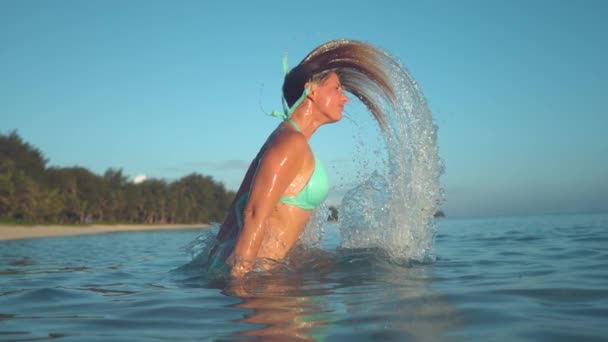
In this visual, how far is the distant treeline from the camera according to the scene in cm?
3687

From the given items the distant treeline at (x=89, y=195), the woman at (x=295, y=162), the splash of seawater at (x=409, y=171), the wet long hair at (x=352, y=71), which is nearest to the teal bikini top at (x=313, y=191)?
the woman at (x=295, y=162)

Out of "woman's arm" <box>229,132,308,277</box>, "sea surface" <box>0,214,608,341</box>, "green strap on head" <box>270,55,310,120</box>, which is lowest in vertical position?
"sea surface" <box>0,214,608,341</box>

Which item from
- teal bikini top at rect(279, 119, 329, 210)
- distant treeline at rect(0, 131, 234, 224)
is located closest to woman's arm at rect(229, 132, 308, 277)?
teal bikini top at rect(279, 119, 329, 210)

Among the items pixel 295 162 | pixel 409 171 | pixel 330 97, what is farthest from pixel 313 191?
pixel 409 171

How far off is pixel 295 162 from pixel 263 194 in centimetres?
41

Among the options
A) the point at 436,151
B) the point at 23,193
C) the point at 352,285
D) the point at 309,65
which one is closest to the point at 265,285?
the point at 352,285

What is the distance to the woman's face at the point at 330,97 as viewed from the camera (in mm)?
4773

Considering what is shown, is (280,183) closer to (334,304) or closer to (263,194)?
(263,194)

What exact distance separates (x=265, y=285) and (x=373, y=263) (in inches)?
53.3

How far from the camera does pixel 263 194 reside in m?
3.84

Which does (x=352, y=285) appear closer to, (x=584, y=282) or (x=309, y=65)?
(x=584, y=282)

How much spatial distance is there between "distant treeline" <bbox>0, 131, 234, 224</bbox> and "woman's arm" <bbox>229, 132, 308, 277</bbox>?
35.2 meters

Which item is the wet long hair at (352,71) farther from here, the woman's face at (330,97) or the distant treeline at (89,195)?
the distant treeline at (89,195)

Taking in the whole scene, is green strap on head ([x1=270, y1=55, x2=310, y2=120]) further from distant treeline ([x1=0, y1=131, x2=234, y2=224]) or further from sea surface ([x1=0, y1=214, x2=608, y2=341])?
distant treeline ([x1=0, y1=131, x2=234, y2=224])
